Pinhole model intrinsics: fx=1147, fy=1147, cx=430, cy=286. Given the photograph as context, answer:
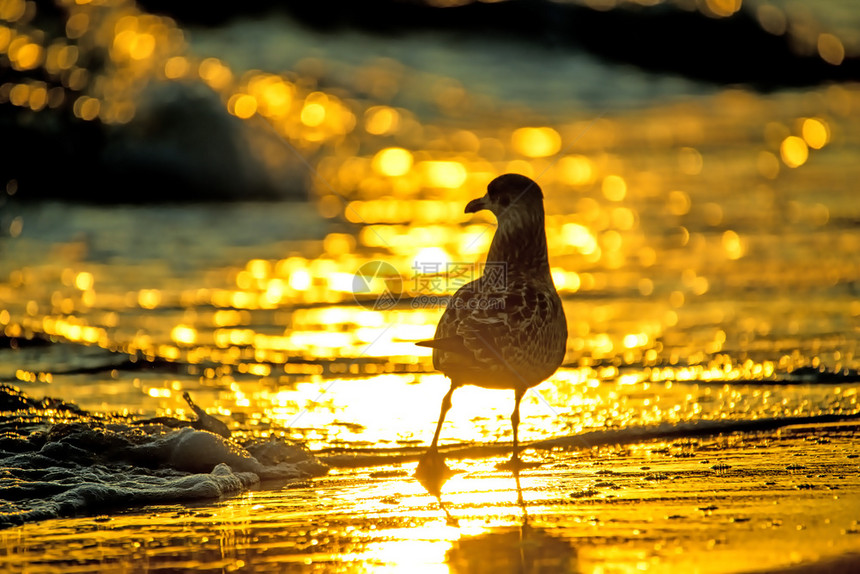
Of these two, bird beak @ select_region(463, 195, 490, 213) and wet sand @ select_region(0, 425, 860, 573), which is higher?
bird beak @ select_region(463, 195, 490, 213)

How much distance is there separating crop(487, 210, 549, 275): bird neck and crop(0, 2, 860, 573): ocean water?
1028 millimetres

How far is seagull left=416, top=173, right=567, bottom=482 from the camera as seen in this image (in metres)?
6.22

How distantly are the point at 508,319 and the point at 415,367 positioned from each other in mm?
2505

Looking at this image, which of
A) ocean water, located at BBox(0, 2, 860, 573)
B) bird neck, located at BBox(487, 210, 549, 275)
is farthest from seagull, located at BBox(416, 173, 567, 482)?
ocean water, located at BBox(0, 2, 860, 573)

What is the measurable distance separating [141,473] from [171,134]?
14882 millimetres

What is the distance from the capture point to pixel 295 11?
30.7 meters

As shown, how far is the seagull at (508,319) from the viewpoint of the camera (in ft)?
20.4

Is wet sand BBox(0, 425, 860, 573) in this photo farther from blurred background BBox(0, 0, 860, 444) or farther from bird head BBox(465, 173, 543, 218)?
bird head BBox(465, 173, 543, 218)

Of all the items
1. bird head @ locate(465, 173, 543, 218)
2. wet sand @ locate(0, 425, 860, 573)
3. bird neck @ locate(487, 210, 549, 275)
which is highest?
bird head @ locate(465, 173, 543, 218)

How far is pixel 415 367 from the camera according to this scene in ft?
28.7

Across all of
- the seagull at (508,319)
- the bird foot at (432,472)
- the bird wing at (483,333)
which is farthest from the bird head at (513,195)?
the bird foot at (432,472)

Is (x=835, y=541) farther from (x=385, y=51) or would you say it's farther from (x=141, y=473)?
(x=385, y=51)

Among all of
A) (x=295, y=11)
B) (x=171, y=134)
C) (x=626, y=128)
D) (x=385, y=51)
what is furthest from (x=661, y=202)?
(x=295, y=11)

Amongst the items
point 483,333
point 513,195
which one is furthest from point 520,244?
point 483,333
